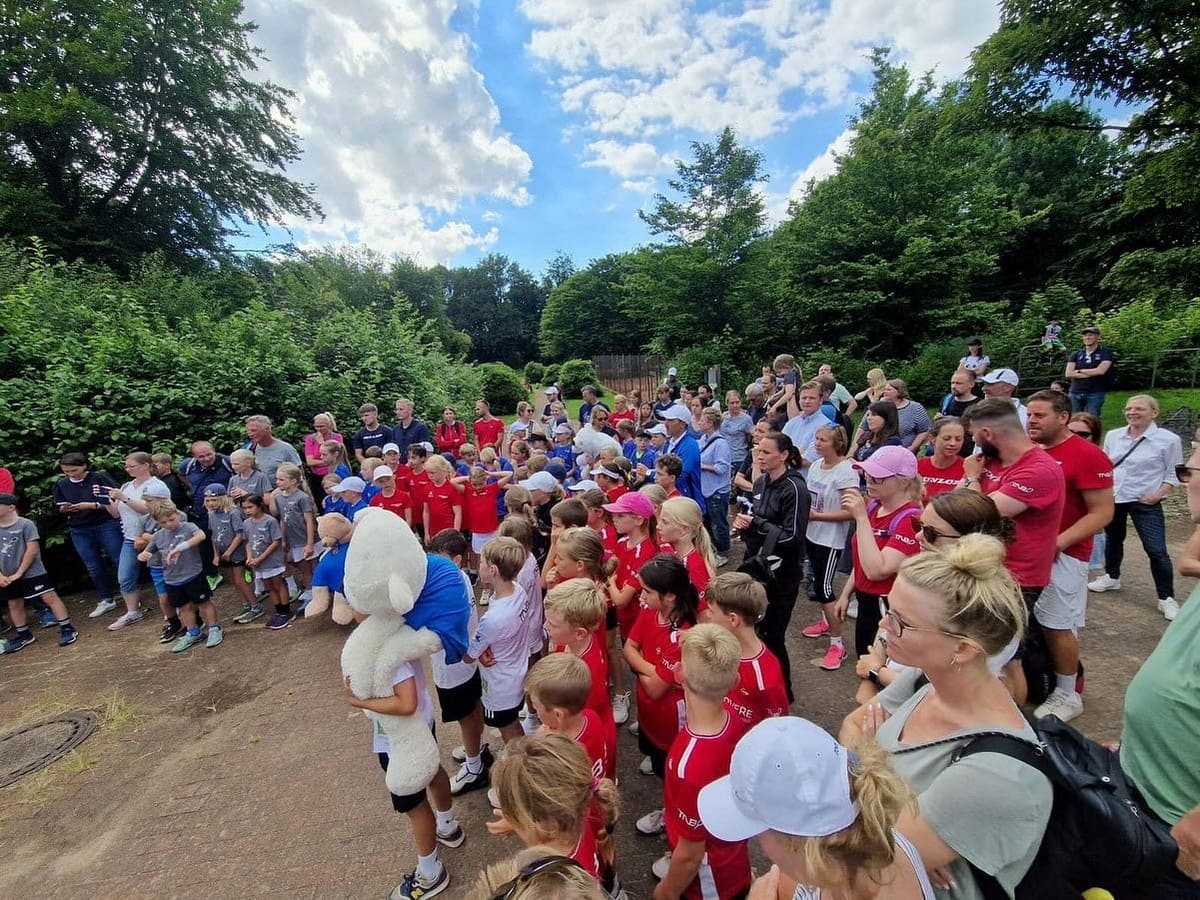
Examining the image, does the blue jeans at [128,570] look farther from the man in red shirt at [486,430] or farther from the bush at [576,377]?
the bush at [576,377]

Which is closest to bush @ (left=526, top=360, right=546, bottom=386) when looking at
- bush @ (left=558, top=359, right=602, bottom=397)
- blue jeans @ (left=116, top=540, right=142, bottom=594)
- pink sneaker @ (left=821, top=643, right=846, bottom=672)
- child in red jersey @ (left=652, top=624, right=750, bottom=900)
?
bush @ (left=558, top=359, right=602, bottom=397)

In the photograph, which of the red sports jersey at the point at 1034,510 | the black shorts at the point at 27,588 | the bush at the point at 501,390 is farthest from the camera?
the bush at the point at 501,390

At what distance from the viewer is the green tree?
14.9 metres

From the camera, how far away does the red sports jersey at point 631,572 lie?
156 inches

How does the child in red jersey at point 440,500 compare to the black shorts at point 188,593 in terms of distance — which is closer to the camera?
the black shorts at point 188,593

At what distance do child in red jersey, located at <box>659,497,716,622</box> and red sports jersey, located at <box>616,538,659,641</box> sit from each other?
33cm

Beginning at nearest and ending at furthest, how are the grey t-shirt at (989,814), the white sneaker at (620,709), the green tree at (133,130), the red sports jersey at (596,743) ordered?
the grey t-shirt at (989,814) < the red sports jersey at (596,743) < the white sneaker at (620,709) < the green tree at (133,130)

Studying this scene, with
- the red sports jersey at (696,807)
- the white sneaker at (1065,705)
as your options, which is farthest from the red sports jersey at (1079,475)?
the red sports jersey at (696,807)

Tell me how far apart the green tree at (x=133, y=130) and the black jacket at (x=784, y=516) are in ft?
71.5

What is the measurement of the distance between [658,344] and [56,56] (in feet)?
73.3

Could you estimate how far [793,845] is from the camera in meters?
1.27

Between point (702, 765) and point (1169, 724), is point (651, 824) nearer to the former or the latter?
point (702, 765)

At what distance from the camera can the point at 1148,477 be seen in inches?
196

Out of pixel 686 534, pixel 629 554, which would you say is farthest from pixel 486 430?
pixel 686 534
